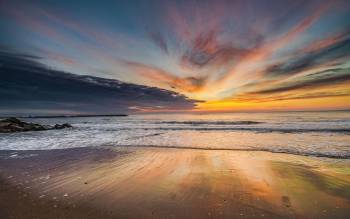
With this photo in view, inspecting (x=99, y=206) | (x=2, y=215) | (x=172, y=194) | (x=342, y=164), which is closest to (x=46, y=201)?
(x=2, y=215)

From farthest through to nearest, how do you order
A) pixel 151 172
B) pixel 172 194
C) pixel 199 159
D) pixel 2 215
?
pixel 199 159
pixel 151 172
pixel 172 194
pixel 2 215

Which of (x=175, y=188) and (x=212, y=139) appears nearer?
(x=175, y=188)

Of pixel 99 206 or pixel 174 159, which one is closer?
pixel 99 206

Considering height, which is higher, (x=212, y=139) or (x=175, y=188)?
(x=212, y=139)

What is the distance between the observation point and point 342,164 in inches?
322

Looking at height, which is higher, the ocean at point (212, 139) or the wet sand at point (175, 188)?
the ocean at point (212, 139)

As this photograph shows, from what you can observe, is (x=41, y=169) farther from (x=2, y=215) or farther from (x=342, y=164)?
(x=342, y=164)

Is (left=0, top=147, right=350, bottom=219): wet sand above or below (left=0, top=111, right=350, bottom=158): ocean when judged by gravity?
below

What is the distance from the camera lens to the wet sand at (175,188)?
4.14 meters

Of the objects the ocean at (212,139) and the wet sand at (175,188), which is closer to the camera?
the wet sand at (175,188)

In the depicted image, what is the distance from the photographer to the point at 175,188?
18.2 feet

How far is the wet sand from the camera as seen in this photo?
414cm

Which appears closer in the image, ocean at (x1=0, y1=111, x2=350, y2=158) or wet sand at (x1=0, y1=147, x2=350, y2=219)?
wet sand at (x1=0, y1=147, x2=350, y2=219)

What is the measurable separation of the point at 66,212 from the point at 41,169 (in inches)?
168
